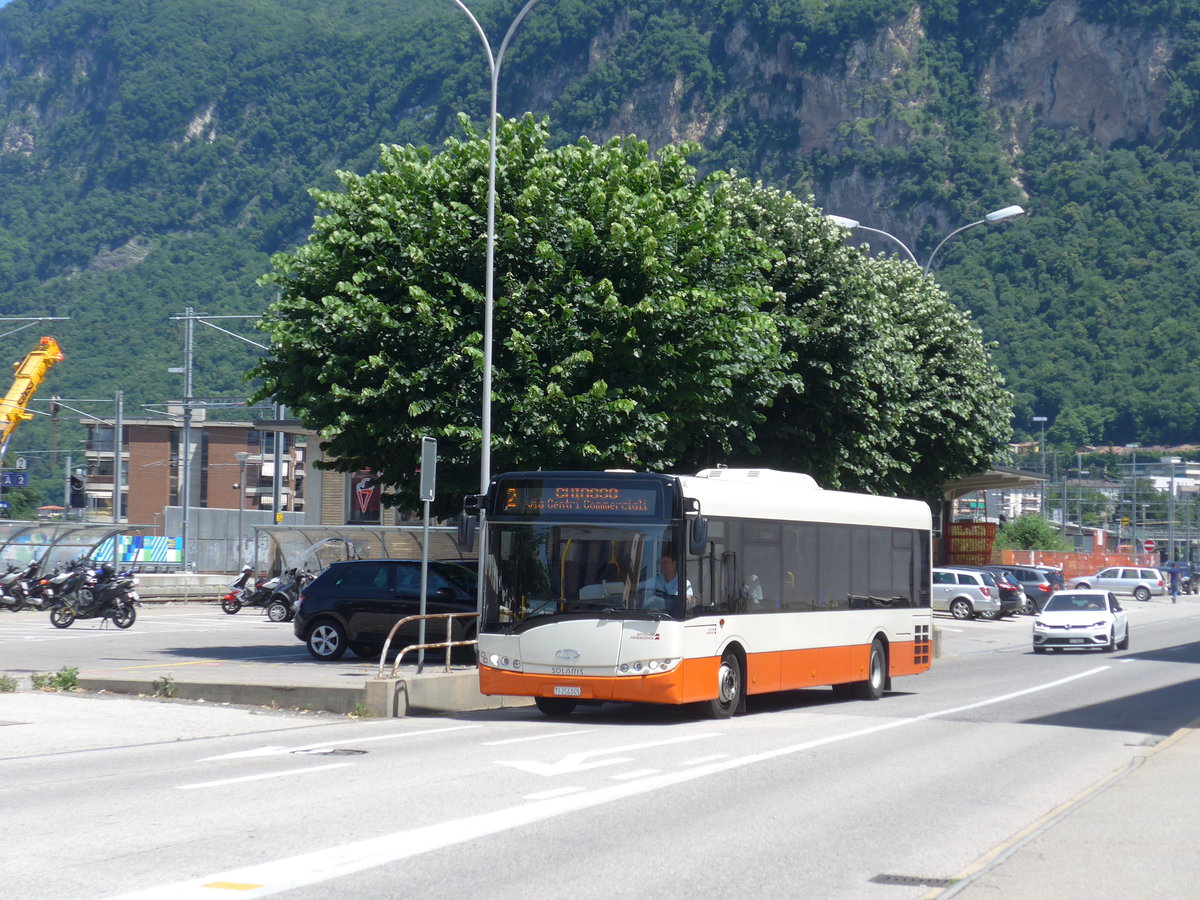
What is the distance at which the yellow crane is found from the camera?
6506cm

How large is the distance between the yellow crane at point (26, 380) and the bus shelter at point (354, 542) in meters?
26.3

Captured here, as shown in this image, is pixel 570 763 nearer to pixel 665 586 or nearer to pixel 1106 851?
pixel 665 586

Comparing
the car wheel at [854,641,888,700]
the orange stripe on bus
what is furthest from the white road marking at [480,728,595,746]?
the car wheel at [854,641,888,700]

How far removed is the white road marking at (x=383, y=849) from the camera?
7164 millimetres

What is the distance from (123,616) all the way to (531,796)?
78.8 feet

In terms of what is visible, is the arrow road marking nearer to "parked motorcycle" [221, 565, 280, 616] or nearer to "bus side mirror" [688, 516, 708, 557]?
"bus side mirror" [688, 516, 708, 557]

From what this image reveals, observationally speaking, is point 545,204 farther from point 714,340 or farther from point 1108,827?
point 1108,827

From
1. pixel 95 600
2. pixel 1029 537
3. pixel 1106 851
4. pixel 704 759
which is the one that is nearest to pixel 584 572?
pixel 704 759

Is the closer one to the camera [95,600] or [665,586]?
[665,586]

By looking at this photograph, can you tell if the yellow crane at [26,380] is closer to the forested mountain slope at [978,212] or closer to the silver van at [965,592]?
the forested mountain slope at [978,212]

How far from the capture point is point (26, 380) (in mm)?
65812

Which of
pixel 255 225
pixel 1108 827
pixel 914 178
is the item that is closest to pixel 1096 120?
pixel 914 178

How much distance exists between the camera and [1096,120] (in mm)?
184750

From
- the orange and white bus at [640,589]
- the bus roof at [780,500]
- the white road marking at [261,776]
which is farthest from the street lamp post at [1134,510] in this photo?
the white road marking at [261,776]
